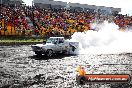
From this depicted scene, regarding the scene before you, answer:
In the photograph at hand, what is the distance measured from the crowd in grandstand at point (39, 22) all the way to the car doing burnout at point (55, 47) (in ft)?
46.1

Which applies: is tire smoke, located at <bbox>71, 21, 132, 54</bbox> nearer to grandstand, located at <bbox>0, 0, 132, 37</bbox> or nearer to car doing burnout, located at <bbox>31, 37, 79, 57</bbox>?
car doing burnout, located at <bbox>31, 37, 79, 57</bbox>

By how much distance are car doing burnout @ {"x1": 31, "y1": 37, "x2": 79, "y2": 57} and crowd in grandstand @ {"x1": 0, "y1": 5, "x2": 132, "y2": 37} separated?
46.1ft

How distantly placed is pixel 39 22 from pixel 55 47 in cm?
2290

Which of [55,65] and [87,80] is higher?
[87,80]

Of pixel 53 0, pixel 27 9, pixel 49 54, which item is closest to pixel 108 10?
pixel 53 0

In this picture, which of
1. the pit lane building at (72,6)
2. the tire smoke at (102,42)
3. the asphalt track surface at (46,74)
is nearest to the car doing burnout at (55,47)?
the tire smoke at (102,42)

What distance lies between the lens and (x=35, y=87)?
42.5 feet

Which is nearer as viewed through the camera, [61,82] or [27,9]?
[61,82]

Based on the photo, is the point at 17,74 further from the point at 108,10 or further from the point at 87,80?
the point at 108,10

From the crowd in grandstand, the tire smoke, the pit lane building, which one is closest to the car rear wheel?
the tire smoke

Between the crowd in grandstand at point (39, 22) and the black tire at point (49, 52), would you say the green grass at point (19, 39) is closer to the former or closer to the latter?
the crowd in grandstand at point (39, 22)

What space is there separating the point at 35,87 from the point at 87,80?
4953 mm

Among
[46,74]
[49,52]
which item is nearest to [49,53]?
[49,52]

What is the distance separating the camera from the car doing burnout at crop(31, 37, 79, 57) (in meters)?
24.0
